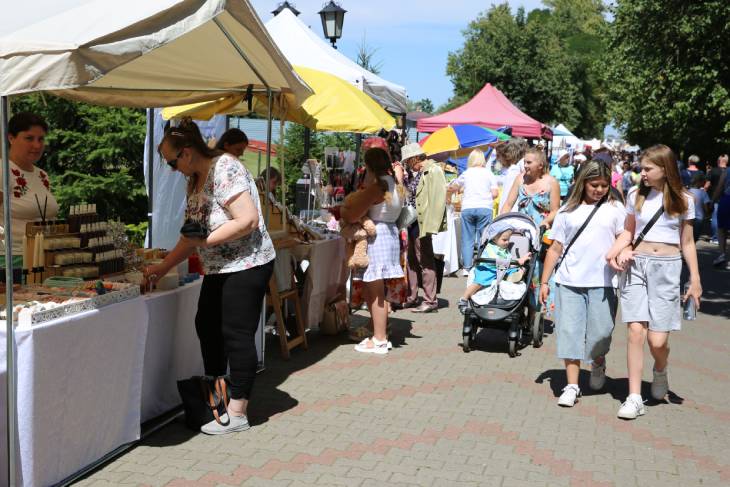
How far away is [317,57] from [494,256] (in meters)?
4.02

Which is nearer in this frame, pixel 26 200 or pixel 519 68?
pixel 26 200

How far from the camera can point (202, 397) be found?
512 centimetres

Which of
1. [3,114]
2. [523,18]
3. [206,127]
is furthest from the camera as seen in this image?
[523,18]

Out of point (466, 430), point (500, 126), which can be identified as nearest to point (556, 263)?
point (466, 430)

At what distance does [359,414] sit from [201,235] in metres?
1.80

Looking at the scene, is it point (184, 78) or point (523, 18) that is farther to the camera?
point (523, 18)

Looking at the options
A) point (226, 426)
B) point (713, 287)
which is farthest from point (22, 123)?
point (713, 287)

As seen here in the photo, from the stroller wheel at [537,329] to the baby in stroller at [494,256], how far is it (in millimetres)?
550

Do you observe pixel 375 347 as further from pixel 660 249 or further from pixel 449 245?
pixel 449 245

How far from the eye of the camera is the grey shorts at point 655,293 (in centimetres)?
557

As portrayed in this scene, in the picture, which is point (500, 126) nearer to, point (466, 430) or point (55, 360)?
point (466, 430)

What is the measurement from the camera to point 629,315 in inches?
224

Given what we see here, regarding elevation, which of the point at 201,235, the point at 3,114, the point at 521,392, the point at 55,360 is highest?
the point at 3,114

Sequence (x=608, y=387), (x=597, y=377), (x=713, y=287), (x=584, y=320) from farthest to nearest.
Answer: (x=713, y=287) < (x=608, y=387) < (x=597, y=377) < (x=584, y=320)
